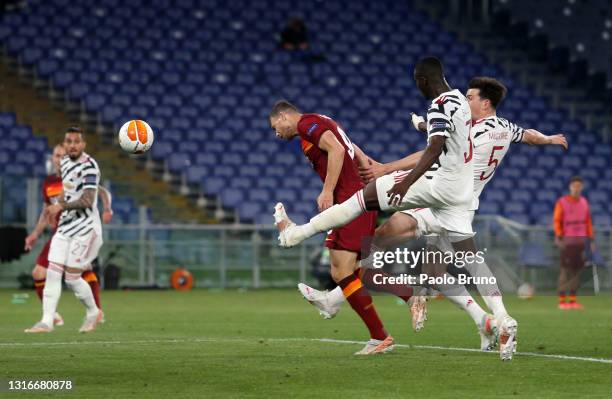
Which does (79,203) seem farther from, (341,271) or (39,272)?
(341,271)

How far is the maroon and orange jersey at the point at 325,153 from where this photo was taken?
10.3m

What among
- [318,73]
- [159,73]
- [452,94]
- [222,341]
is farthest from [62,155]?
[318,73]

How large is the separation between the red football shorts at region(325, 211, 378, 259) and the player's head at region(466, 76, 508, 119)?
1.38m

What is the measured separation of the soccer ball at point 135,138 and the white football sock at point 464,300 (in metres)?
3.68

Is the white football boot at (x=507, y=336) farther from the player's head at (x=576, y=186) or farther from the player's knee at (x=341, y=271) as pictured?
A: the player's head at (x=576, y=186)

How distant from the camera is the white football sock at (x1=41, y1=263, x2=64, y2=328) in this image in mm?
13742

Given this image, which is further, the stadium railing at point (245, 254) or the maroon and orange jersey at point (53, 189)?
the stadium railing at point (245, 254)

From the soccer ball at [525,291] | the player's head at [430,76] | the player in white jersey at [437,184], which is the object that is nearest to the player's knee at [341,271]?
the player in white jersey at [437,184]

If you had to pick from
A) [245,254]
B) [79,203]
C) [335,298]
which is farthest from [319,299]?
[245,254]

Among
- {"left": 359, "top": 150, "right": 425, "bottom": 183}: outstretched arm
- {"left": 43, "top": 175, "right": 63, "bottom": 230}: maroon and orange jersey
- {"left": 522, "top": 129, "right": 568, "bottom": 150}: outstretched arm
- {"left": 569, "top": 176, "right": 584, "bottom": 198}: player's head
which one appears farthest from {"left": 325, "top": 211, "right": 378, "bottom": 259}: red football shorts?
{"left": 569, "top": 176, "right": 584, "bottom": 198}: player's head

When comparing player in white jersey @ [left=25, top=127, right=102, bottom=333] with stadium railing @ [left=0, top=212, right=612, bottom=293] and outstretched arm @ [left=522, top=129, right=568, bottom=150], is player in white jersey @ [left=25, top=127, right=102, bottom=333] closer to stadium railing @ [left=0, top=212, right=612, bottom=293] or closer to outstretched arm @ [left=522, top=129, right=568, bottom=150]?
outstretched arm @ [left=522, top=129, right=568, bottom=150]

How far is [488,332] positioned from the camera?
32.7 feet

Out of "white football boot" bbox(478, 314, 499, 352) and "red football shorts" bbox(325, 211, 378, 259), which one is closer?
"white football boot" bbox(478, 314, 499, 352)

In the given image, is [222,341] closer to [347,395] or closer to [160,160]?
[347,395]
